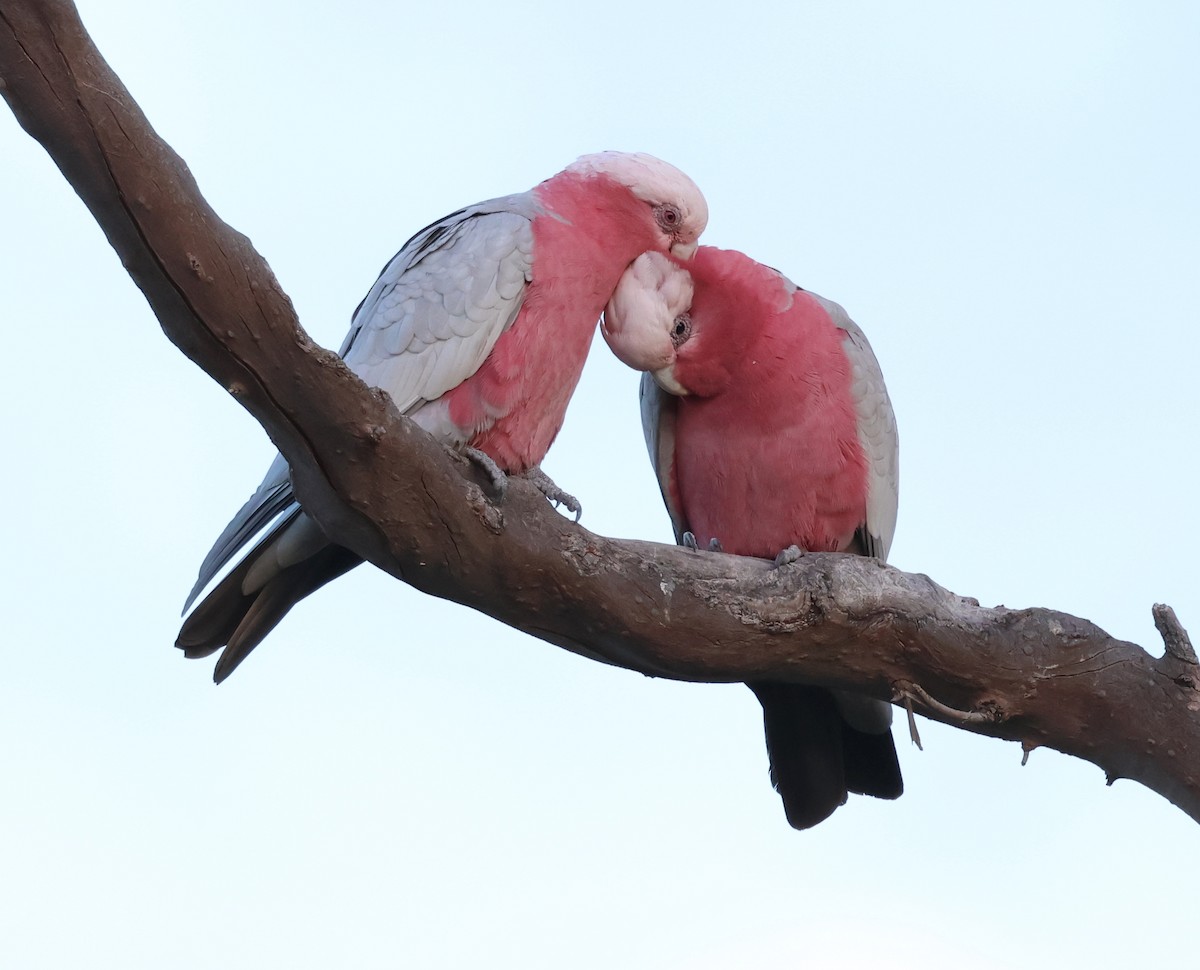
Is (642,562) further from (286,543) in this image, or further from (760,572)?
(286,543)

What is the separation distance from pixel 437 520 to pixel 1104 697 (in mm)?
2140

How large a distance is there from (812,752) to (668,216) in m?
1.97

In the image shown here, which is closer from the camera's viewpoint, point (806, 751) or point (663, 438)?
point (806, 751)

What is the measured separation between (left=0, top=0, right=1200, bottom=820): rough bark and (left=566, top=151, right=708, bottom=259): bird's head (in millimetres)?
1165

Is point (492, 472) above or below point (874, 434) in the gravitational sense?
below

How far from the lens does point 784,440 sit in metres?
4.50

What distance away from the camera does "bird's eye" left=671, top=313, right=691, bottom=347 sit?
14.5 feet

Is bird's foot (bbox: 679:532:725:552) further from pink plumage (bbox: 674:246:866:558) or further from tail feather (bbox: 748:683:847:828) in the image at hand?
tail feather (bbox: 748:683:847:828)

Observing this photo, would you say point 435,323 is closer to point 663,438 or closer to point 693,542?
point 663,438

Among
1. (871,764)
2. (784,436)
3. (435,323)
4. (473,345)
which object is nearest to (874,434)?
(784,436)

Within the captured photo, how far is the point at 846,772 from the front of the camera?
4684 millimetres

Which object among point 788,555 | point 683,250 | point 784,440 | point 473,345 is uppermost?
point 683,250

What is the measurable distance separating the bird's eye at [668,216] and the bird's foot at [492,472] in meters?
1.25

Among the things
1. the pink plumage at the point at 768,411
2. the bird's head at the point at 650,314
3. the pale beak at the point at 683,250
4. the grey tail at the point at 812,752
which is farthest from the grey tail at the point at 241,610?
the grey tail at the point at 812,752
